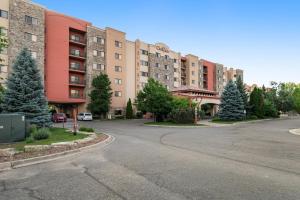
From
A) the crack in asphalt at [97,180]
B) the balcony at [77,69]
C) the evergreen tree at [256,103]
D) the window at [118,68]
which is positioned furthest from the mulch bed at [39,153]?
the evergreen tree at [256,103]

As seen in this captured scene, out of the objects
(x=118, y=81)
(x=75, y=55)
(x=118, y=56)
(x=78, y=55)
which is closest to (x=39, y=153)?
(x=75, y=55)

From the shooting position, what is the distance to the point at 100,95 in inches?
1841

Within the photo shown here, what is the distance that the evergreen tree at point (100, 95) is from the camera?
46.5 meters

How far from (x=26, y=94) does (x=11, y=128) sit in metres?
6.39

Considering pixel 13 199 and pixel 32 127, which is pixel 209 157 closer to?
pixel 13 199

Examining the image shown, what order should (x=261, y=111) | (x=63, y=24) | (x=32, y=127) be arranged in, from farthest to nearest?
(x=261, y=111), (x=63, y=24), (x=32, y=127)

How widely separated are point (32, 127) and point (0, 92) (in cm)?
564

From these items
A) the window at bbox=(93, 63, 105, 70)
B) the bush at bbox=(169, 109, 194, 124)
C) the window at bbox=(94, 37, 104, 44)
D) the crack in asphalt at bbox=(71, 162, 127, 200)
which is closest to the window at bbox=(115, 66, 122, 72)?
the window at bbox=(93, 63, 105, 70)

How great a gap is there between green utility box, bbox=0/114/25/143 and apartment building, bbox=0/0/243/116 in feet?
84.2

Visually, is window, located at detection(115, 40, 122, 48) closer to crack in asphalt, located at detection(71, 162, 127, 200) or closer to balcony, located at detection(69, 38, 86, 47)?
balcony, located at detection(69, 38, 86, 47)

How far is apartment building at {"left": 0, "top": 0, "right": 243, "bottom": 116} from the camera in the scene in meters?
39.7

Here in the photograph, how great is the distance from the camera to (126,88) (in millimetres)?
56219

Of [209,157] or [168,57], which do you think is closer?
[209,157]

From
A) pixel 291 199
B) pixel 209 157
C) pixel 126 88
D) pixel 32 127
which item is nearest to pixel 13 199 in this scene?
pixel 291 199
